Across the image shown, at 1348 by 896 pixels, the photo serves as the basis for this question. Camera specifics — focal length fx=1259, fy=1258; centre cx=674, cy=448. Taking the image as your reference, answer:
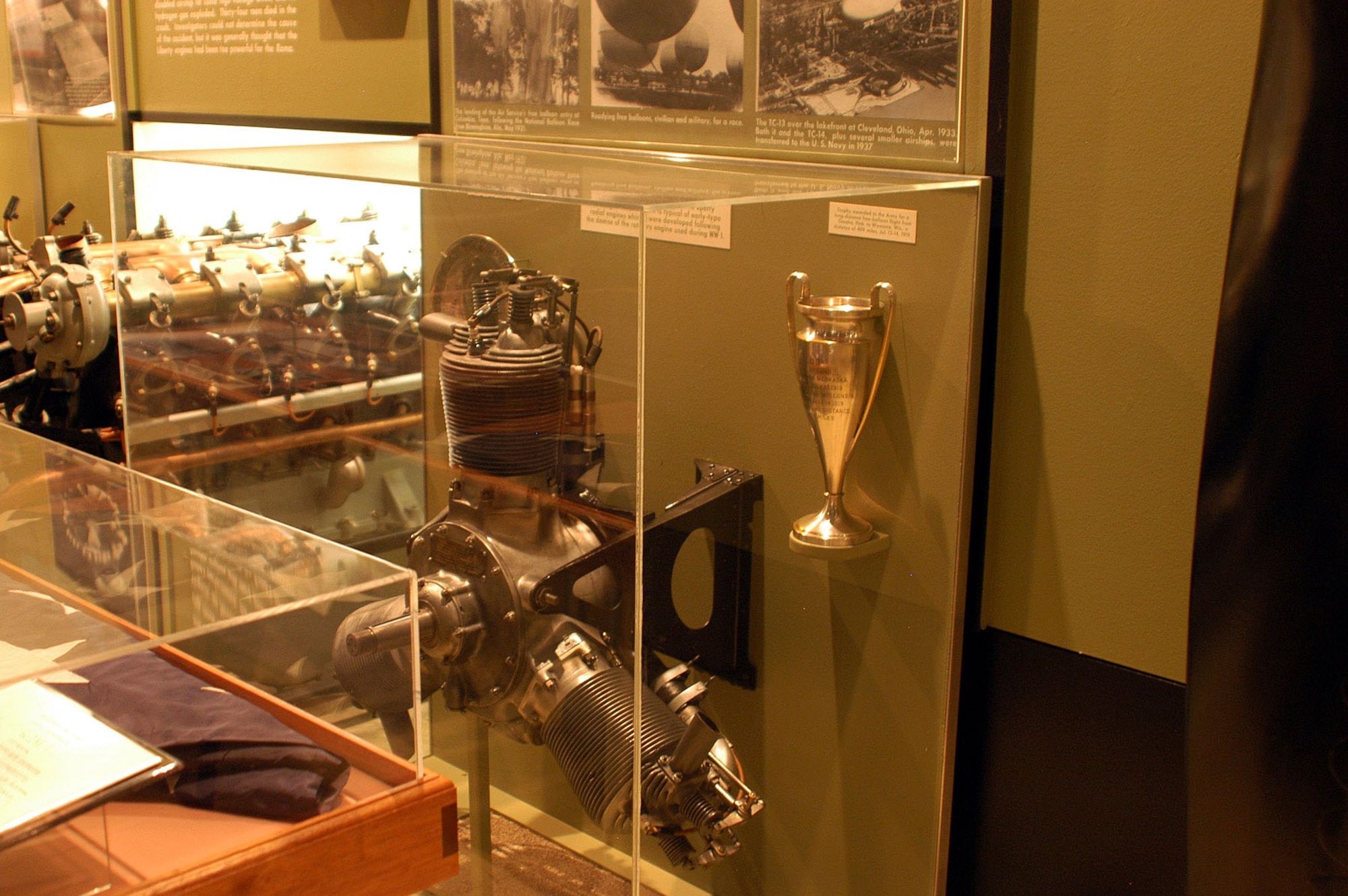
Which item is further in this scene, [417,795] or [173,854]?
[417,795]

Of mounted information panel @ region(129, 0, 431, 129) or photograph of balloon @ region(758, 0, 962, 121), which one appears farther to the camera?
mounted information panel @ region(129, 0, 431, 129)

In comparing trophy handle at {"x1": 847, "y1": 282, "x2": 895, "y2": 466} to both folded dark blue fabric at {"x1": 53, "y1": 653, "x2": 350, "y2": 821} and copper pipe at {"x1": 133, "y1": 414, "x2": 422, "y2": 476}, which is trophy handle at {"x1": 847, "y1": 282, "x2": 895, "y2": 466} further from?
folded dark blue fabric at {"x1": 53, "y1": 653, "x2": 350, "y2": 821}

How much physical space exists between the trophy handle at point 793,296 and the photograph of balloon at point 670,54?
1.54ft

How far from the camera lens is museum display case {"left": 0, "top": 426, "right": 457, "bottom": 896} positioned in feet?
3.62

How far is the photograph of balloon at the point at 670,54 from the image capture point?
217cm

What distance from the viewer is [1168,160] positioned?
1717 mm

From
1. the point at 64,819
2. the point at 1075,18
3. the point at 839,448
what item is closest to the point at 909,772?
the point at 839,448

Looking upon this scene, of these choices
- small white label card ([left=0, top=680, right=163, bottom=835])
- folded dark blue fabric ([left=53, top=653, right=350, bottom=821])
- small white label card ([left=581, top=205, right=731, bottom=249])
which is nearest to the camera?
small white label card ([left=0, top=680, right=163, bottom=835])

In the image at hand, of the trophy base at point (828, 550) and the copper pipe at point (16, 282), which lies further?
the copper pipe at point (16, 282)

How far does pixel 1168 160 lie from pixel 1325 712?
79 cm

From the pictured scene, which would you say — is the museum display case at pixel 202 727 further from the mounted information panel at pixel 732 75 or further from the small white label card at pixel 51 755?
the mounted information panel at pixel 732 75

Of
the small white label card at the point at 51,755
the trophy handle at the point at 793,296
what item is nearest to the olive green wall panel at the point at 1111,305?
the trophy handle at the point at 793,296

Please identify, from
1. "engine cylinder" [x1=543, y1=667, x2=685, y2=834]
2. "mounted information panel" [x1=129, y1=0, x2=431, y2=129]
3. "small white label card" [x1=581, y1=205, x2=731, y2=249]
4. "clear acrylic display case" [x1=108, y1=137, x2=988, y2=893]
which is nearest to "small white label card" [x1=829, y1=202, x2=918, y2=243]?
"clear acrylic display case" [x1=108, y1=137, x2=988, y2=893]

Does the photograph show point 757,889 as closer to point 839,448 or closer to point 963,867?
point 963,867
